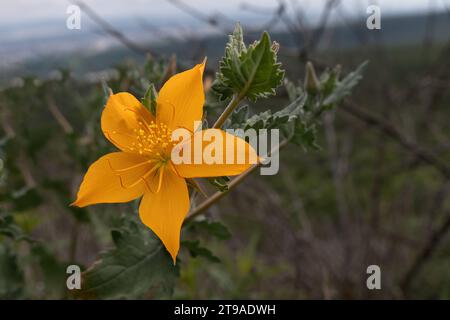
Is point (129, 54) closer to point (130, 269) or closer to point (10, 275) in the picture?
point (10, 275)

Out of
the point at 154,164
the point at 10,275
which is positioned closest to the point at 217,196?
the point at 154,164

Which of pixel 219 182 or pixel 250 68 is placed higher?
pixel 250 68

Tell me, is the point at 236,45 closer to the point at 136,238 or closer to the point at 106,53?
the point at 136,238

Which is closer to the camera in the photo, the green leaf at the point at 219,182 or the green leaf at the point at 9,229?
the green leaf at the point at 219,182

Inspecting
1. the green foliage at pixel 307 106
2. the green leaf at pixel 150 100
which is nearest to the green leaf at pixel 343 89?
the green foliage at pixel 307 106

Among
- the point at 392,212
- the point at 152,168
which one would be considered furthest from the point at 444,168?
the point at 152,168

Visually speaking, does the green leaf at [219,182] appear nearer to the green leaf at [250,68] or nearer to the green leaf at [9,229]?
the green leaf at [250,68]
